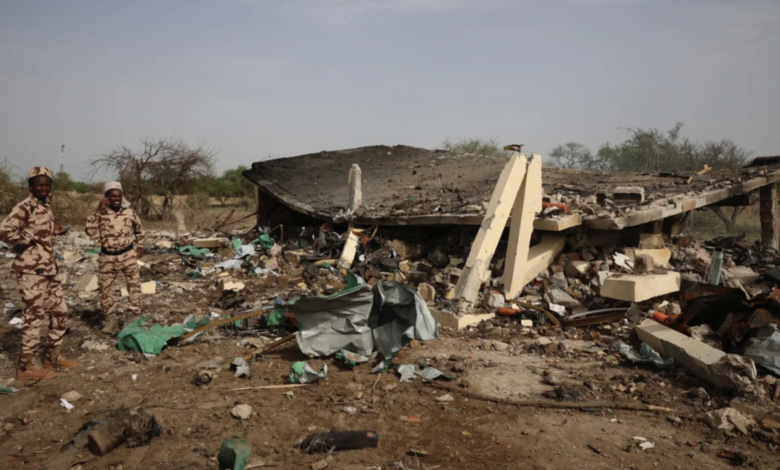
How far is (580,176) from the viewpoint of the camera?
445 inches

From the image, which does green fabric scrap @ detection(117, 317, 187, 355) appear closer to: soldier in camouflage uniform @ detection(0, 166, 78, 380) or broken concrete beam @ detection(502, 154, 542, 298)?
soldier in camouflage uniform @ detection(0, 166, 78, 380)

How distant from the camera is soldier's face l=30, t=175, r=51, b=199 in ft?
14.2

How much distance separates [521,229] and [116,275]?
490 cm

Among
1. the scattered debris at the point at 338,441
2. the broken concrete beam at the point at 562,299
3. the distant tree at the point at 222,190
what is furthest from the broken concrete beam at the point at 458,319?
the distant tree at the point at 222,190

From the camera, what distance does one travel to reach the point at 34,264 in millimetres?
4301

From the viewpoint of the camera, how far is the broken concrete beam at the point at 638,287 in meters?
5.68

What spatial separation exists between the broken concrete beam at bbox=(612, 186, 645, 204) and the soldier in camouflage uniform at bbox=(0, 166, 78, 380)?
23.5 feet

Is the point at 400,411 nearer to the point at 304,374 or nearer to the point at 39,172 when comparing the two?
the point at 304,374

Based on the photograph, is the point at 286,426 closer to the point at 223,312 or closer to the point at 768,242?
the point at 223,312

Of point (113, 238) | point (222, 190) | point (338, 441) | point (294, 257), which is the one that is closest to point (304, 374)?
point (338, 441)

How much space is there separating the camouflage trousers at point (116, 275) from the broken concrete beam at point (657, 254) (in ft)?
21.1

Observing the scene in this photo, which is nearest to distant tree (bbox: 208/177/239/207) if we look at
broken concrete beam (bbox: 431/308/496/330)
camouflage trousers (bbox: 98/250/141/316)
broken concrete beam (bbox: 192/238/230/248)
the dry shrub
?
the dry shrub

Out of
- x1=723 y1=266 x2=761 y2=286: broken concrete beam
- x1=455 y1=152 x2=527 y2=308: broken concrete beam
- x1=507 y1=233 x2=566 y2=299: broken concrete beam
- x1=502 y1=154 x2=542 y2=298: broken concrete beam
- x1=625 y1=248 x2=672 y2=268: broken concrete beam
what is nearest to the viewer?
x1=455 y1=152 x2=527 y2=308: broken concrete beam

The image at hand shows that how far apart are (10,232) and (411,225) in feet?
19.8
